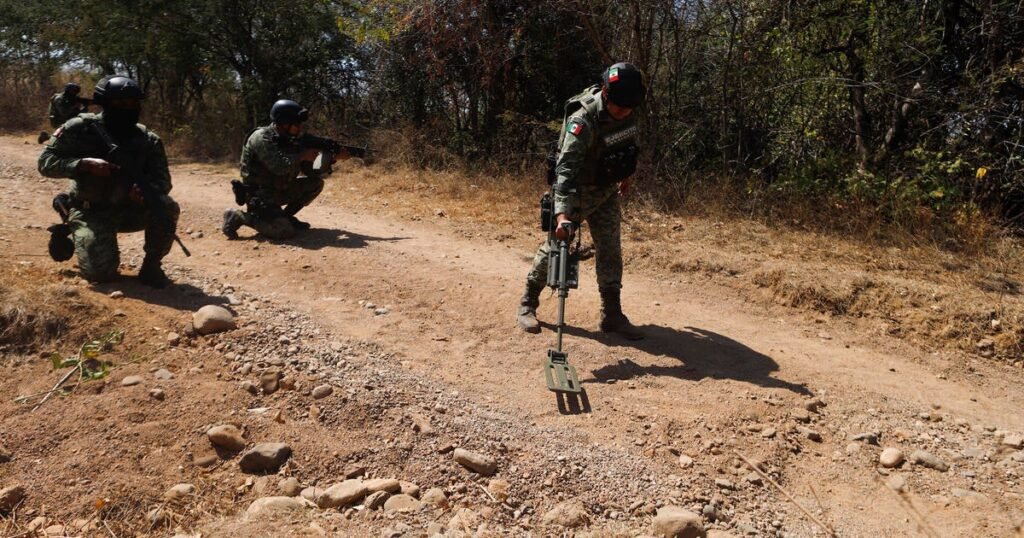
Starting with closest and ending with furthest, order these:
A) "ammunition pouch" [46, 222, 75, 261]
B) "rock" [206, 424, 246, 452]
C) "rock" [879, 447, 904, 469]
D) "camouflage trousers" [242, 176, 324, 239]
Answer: "rock" [206, 424, 246, 452] → "rock" [879, 447, 904, 469] → "ammunition pouch" [46, 222, 75, 261] → "camouflage trousers" [242, 176, 324, 239]

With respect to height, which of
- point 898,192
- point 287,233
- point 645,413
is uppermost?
point 898,192

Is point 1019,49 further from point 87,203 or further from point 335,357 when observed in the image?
point 87,203

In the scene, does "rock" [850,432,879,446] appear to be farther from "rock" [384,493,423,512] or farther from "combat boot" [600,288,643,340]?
"rock" [384,493,423,512]

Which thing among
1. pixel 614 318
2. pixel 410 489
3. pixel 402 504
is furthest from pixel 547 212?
pixel 402 504

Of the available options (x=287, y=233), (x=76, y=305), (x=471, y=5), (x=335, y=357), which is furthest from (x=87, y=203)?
(x=471, y=5)

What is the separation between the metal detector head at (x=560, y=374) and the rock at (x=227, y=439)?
160cm

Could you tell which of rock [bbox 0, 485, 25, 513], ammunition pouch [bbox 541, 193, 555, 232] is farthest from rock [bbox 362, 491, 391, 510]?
ammunition pouch [bbox 541, 193, 555, 232]

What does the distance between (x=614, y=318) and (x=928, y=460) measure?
2.05m

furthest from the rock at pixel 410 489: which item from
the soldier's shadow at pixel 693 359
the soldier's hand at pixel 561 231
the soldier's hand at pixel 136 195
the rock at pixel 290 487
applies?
the soldier's hand at pixel 136 195

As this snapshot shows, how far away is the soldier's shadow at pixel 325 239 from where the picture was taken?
666cm

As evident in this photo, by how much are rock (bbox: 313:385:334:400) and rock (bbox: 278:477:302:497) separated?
0.65 metres

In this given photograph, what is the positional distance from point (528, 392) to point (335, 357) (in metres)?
1.19

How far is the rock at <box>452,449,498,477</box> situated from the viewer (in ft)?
10.1

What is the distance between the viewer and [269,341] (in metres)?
4.22
